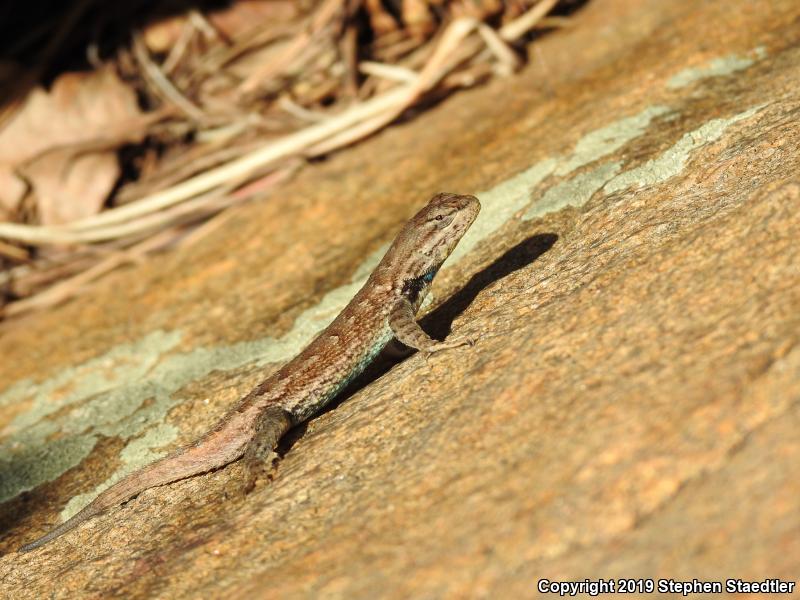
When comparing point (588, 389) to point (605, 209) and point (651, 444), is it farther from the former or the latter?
point (605, 209)

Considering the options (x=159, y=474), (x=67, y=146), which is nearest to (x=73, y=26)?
(x=67, y=146)

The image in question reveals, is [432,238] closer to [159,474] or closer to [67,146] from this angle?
[159,474]

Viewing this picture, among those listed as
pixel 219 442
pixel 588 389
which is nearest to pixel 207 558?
pixel 219 442

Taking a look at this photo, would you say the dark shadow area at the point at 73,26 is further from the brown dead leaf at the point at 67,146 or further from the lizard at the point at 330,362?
the lizard at the point at 330,362

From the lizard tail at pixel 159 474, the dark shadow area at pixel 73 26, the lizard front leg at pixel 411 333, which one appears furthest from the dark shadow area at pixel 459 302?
the dark shadow area at pixel 73 26

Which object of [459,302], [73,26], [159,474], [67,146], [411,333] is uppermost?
[73,26]
